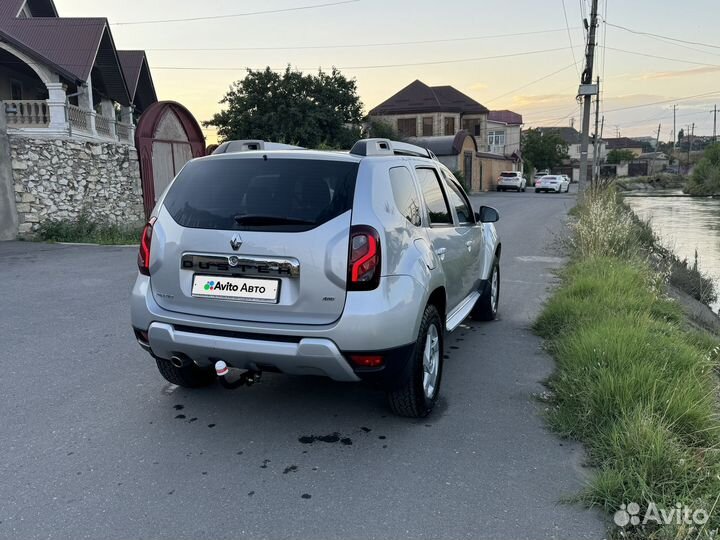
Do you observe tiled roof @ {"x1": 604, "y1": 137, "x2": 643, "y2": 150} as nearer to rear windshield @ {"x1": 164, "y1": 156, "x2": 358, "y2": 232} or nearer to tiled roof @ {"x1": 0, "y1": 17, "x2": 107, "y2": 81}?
tiled roof @ {"x1": 0, "y1": 17, "x2": 107, "y2": 81}

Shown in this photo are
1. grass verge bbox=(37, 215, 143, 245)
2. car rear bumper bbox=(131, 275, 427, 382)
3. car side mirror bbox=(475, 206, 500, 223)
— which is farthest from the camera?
grass verge bbox=(37, 215, 143, 245)

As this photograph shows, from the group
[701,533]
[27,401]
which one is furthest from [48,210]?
[701,533]

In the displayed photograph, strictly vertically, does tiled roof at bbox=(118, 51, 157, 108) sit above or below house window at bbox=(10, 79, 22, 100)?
above

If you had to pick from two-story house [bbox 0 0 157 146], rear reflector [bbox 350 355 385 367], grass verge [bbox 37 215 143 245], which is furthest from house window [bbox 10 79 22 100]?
rear reflector [bbox 350 355 385 367]

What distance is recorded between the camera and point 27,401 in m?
4.17

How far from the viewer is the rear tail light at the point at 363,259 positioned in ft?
10.7

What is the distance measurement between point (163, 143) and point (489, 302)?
15286 mm

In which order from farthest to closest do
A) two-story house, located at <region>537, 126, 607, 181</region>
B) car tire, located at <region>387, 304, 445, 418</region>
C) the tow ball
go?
two-story house, located at <region>537, 126, 607, 181</region>
car tire, located at <region>387, 304, 445, 418</region>
the tow ball

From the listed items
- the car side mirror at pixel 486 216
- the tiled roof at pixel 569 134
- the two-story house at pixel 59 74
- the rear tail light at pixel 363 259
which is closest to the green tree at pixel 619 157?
the tiled roof at pixel 569 134

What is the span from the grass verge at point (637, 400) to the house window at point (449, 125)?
155ft

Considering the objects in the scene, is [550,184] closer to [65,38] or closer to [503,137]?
[503,137]

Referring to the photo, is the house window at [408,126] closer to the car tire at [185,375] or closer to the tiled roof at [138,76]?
the tiled roof at [138,76]

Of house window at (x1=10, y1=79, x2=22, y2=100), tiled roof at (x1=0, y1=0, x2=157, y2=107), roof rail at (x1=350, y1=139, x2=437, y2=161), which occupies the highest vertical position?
tiled roof at (x1=0, y1=0, x2=157, y2=107)

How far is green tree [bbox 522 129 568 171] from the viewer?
69.2 m
